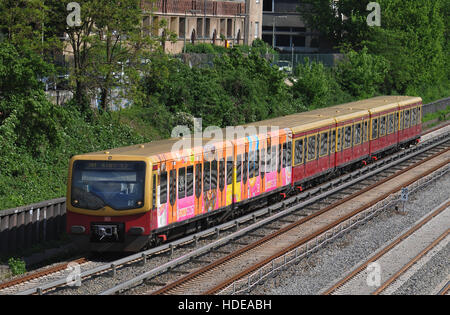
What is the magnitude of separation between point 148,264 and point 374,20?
2051 inches

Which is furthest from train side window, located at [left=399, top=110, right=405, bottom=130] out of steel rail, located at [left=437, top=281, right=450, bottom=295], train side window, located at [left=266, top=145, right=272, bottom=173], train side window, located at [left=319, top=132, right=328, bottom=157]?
steel rail, located at [left=437, top=281, right=450, bottom=295]

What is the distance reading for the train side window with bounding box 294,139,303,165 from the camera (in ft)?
92.3

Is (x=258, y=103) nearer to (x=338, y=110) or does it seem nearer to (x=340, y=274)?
(x=338, y=110)

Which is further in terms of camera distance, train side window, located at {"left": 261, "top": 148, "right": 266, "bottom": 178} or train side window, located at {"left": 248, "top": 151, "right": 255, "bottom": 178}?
train side window, located at {"left": 261, "top": 148, "right": 266, "bottom": 178}

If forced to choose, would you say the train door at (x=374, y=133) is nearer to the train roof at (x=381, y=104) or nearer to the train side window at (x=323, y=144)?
the train roof at (x=381, y=104)

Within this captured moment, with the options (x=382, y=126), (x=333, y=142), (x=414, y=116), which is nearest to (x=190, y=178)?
(x=333, y=142)

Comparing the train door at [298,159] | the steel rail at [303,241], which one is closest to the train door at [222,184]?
the steel rail at [303,241]

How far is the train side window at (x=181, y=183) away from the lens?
20578 millimetres

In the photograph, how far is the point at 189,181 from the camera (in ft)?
69.2

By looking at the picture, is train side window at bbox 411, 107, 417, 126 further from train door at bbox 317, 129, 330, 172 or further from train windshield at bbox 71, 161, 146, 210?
train windshield at bbox 71, 161, 146, 210

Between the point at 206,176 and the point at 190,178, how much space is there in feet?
3.02

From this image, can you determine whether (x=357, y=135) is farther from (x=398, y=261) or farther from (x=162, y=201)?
(x=162, y=201)

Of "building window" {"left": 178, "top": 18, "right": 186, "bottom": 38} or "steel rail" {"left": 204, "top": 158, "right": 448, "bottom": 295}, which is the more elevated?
"building window" {"left": 178, "top": 18, "right": 186, "bottom": 38}
